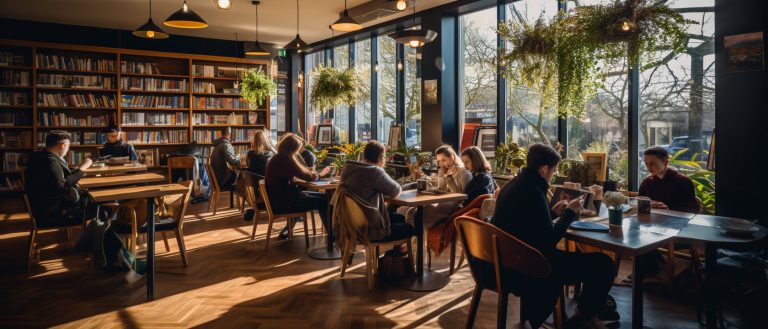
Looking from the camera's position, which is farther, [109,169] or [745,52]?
[109,169]

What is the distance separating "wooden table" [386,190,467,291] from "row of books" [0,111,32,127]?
8135mm

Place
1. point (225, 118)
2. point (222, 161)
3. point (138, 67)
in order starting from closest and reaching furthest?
point (222, 161) < point (138, 67) < point (225, 118)

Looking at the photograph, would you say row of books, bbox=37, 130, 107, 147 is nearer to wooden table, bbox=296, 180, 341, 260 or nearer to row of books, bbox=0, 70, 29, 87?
row of books, bbox=0, 70, 29, 87

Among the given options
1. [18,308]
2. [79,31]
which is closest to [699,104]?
[18,308]

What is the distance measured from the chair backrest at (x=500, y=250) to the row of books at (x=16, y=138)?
9203 mm

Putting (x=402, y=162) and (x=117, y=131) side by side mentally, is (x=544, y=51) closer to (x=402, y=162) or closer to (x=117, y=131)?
(x=402, y=162)

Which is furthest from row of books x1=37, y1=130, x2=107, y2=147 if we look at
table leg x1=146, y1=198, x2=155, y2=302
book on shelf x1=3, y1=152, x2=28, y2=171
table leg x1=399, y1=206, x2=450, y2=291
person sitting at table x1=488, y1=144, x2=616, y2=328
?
person sitting at table x1=488, y1=144, x2=616, y2=328

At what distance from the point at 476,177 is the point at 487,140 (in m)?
2.41

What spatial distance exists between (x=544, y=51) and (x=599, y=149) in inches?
55.5

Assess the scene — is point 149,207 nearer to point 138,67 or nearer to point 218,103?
point 138,67

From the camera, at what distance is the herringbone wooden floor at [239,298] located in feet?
11.4

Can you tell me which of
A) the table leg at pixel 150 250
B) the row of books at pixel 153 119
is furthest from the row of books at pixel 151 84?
the table leg at pixel 150 250

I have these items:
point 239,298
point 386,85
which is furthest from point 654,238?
point 386,85

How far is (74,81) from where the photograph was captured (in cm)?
923
